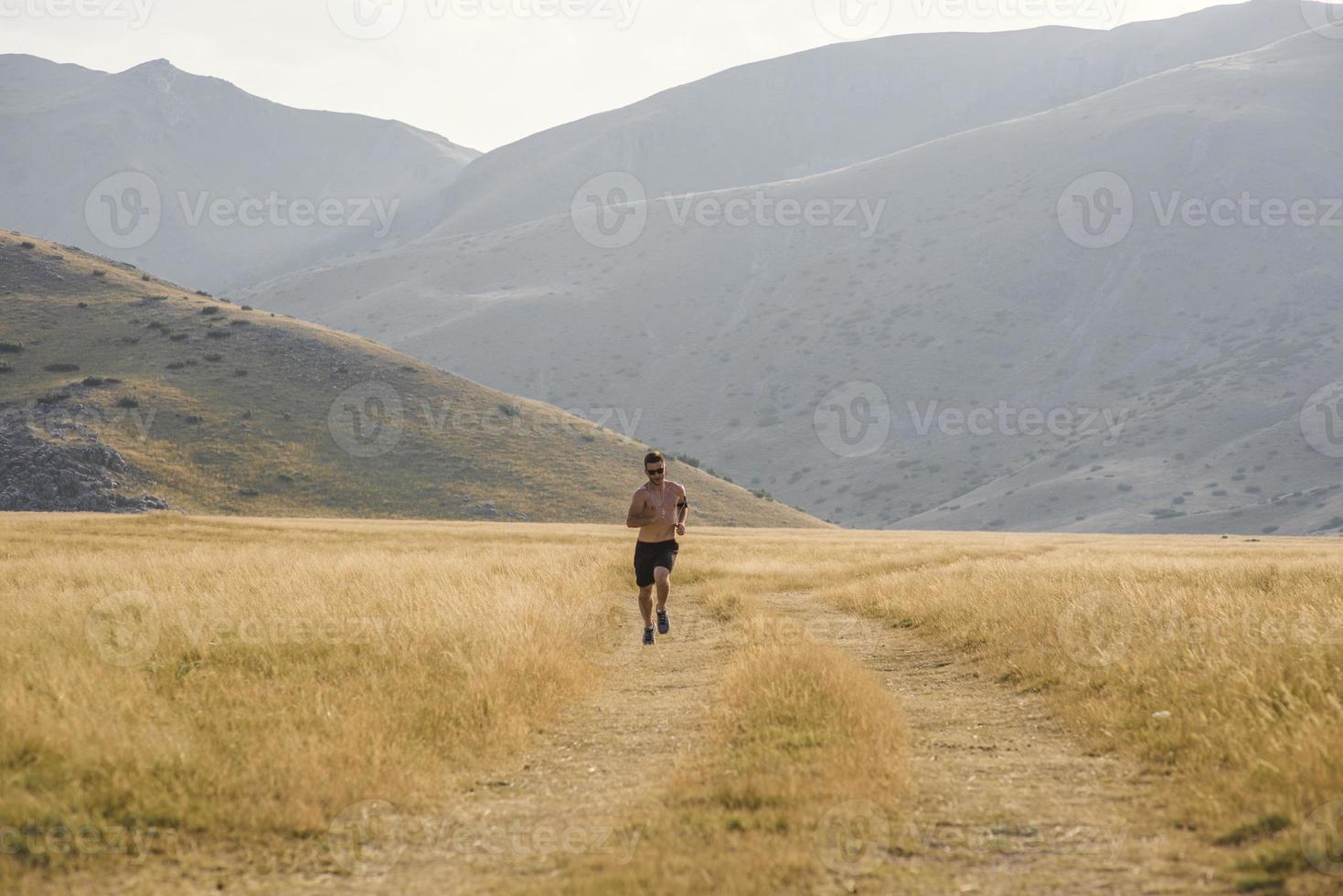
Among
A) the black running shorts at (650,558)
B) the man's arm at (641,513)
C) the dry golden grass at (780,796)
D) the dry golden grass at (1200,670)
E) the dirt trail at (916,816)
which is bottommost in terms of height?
the dirt trail at (916,816)

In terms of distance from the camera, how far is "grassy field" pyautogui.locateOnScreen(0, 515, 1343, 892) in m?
5.18

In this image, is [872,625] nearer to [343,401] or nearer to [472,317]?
[343,401]

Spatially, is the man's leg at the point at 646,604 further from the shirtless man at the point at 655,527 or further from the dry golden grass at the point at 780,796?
the dry golden grass at the point at 780,796

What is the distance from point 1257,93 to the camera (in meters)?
151

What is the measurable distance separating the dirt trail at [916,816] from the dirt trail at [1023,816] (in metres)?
0.01

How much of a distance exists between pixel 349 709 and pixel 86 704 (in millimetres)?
1690

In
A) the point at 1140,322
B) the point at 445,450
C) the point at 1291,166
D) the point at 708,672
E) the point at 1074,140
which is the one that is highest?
the point at 1074,140

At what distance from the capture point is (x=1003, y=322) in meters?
128

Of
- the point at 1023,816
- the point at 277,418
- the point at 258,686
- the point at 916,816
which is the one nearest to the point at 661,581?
the point at 258,686

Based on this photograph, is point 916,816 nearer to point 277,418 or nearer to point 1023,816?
point 1023,816

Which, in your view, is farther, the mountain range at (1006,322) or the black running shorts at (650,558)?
the mountain range at (1006,322)

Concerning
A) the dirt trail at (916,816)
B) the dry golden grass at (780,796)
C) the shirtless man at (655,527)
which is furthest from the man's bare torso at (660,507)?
the dry golden grass at (780,796)

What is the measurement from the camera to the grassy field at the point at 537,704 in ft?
17.0

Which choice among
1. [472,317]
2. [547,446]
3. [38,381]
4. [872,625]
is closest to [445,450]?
[547,446]
